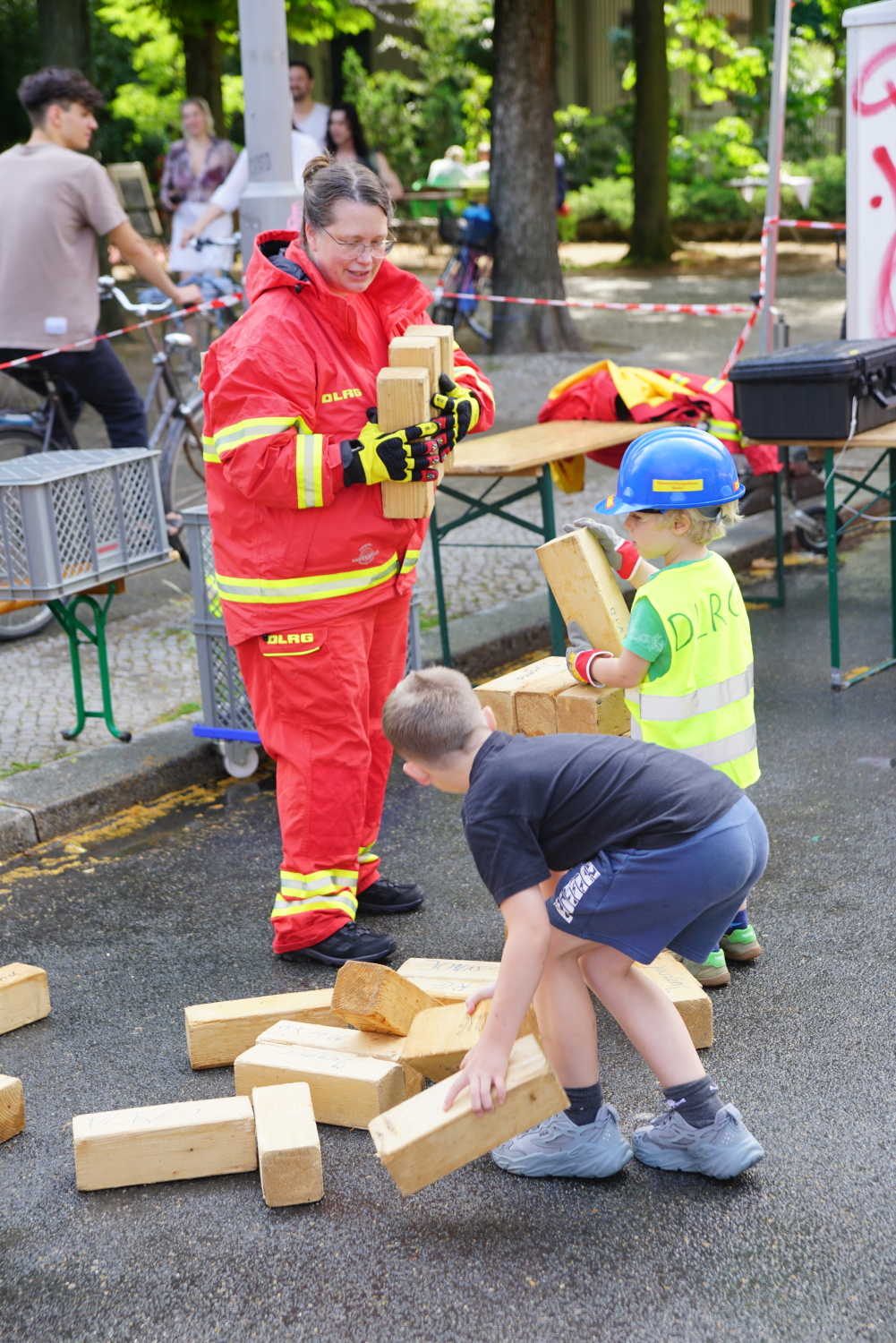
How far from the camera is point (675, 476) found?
3.41 metres

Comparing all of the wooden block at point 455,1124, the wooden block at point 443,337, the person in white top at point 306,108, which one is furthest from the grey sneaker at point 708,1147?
the person in white top at point 306,108

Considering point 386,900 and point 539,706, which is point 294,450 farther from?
point 386,900

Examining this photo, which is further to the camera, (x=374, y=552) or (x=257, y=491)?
(x=374, y=552)

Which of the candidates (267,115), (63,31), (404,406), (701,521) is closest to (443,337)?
(404,406)

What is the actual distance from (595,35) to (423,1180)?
3371cm

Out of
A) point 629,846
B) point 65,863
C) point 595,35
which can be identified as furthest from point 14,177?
point 595,35

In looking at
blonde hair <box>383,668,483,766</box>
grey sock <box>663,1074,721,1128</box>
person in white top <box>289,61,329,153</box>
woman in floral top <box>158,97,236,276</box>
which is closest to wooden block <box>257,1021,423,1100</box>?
grey sock <box>663,1074,721,1128</box>

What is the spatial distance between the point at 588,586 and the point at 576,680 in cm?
27

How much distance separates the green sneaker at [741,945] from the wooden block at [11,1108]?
1772 mm

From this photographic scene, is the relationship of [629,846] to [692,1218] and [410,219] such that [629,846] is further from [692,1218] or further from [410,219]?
[410,219]

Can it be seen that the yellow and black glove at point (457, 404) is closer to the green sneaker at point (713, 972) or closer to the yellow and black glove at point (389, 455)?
the yellow and black glove at point (389, 455)

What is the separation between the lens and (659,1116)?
118 inches

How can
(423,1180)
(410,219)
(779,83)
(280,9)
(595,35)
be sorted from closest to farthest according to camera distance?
(423,1180) < (280,9) < (779,83) < (410,219) < (595,35)

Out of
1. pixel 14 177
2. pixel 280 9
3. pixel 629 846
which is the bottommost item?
pixel 629 846
